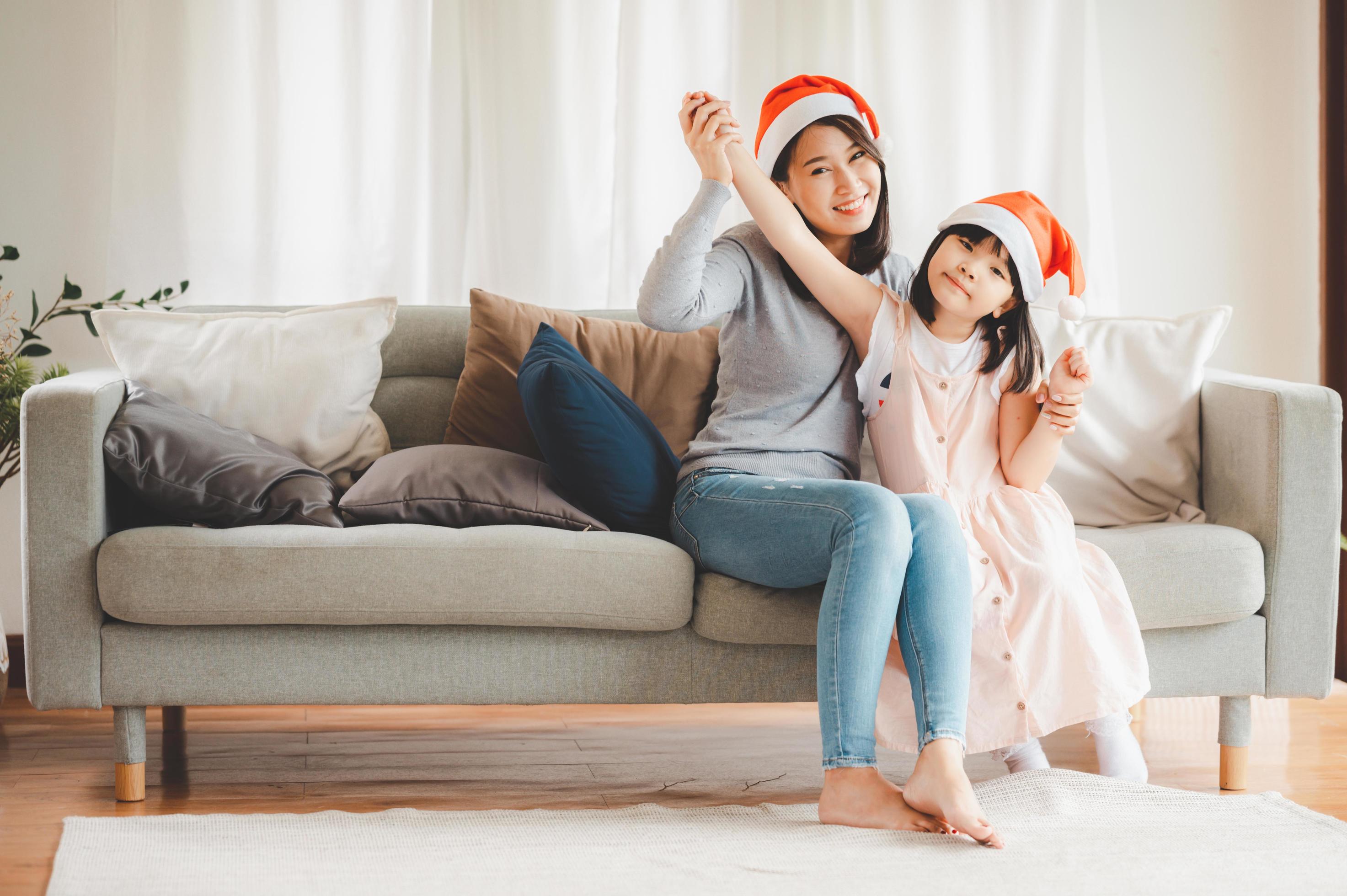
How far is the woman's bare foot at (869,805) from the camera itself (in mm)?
1436

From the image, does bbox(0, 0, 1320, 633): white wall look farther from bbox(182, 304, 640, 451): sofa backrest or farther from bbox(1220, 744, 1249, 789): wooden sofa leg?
bbox(182, 304, 640, 451): sofa backrest

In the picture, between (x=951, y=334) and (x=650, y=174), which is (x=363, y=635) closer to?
(x=951, y=334)

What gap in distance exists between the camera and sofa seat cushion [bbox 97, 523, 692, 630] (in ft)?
5.31

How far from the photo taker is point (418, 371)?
7.33 feet

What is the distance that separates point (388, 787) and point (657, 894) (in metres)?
0.64

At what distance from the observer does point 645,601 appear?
1.66 metres

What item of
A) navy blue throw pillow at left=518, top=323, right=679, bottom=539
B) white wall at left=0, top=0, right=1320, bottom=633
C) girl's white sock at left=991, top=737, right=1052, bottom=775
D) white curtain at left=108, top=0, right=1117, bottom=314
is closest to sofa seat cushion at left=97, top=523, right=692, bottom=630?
navy blue throw pillow at left=518, top=323, right=679, bottom=539

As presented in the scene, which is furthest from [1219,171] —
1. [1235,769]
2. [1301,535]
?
[1235,769]

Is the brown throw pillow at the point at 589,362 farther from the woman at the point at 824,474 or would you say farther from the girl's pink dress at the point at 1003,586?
the girl's pink dress at the point at 1003,586

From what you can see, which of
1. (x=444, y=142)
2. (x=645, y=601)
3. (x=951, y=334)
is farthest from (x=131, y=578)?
(x=444, y=142)

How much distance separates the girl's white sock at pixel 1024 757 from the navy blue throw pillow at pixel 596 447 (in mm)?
615

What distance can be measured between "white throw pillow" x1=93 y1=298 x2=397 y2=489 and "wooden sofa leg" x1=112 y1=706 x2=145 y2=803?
0.51 meters

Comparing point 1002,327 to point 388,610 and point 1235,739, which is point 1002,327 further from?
point 388,610

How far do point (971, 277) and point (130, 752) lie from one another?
1.41 meters
